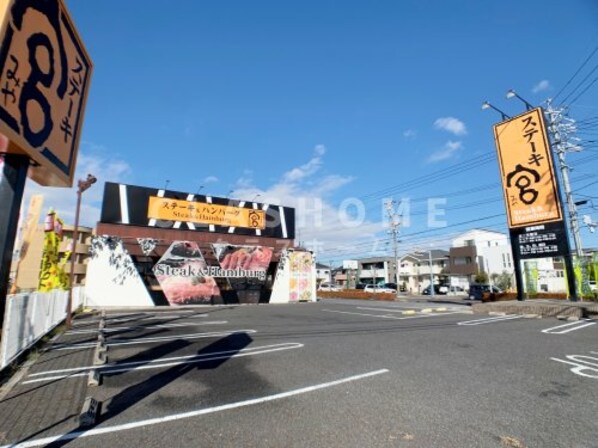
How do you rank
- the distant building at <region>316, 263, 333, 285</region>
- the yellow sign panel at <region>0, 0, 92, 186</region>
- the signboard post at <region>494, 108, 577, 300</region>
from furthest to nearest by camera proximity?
the distant building at <region>316, 263, 333, 285</region> < the signboard post at <region>494, 108, 577, 300</region> < the yellow sign panel at <region>0, 0, 92, 186</region>

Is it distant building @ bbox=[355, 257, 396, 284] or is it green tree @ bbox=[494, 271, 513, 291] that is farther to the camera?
distant building @ bbox=[355, 257, 396, 284]

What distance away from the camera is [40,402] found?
15.5ft

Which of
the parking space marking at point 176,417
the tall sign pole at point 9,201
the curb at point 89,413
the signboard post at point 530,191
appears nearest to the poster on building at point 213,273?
the signboard post at point 530,191

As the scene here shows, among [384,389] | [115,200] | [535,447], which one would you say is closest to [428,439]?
[535,447]

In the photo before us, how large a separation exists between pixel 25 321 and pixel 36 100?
238 inches

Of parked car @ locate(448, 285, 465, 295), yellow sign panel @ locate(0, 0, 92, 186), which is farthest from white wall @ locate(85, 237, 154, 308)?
parked car @ locate(448, 285, 465, 295)

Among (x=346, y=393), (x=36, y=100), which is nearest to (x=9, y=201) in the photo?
(x=36, y=100)

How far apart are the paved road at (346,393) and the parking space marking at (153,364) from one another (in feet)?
0.13

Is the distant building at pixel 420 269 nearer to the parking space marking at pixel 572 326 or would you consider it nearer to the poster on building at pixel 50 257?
the parking space marking at pixel 572 326

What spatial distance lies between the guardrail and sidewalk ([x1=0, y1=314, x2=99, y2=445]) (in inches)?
17.4

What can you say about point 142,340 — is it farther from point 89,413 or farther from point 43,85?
point 43,85

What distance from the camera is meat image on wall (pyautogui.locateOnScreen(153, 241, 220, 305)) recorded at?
2430 cm

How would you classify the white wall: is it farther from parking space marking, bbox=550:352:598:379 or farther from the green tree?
the green tree

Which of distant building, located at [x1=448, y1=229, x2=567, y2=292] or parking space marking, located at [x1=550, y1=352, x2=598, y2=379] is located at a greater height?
distant building, located at [x1=448, y1=229, x2=567, y2=292]
